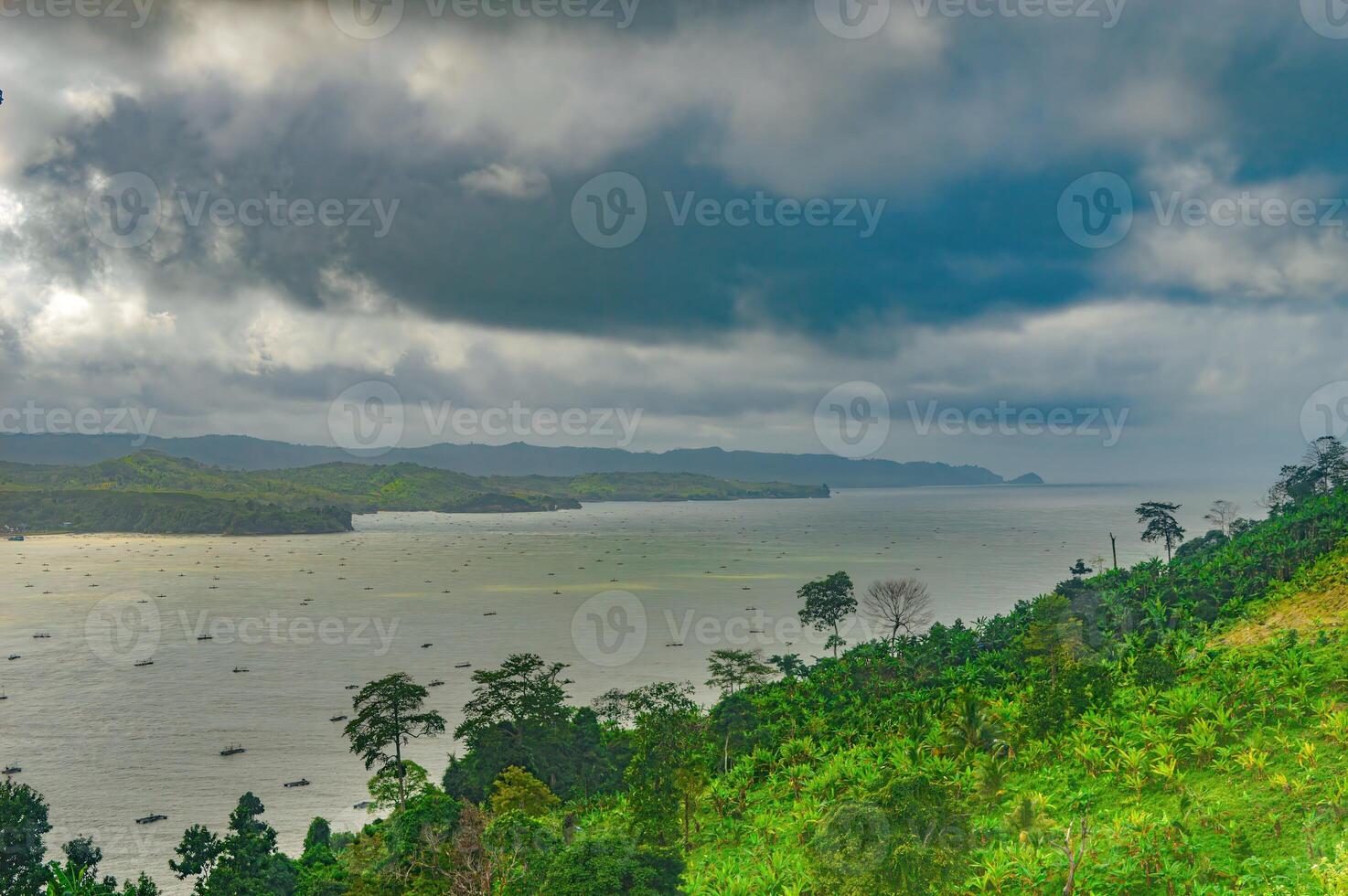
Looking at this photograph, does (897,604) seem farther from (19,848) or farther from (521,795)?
(19,848)

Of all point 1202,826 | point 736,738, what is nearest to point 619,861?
point 1202,826

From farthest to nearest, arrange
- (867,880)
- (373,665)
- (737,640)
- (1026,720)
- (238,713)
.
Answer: (737,640) → (373,665) → (238,713) → (1026,720) → (867,880)

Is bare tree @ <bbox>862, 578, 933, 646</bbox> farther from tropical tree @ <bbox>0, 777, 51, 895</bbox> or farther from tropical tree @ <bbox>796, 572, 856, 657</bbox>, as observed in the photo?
tropical tree @ <bbox>0, 777, 51, 895</bbox>

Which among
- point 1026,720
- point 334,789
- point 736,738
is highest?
point 1026,720

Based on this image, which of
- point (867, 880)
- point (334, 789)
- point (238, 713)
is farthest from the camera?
point (238, 713)

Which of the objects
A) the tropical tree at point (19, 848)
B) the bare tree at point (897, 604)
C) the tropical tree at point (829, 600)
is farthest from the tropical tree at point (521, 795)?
the tropical tree at point (829, 600)

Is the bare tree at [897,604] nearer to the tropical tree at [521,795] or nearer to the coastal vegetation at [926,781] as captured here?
the coastal vegetation at [926,781]

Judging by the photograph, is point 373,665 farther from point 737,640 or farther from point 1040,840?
point 1040,840
